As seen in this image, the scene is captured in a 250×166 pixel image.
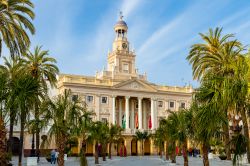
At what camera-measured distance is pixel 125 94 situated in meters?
70.2

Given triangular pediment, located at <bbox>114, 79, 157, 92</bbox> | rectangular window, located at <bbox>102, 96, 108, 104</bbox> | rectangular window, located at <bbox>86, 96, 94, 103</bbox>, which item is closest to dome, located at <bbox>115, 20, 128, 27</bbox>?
triangular pediment, located at <bbox>114, 79, 157, 92</bbox>

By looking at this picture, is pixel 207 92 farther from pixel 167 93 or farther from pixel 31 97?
pixel 167 93

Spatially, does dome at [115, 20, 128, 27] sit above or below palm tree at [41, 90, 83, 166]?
above

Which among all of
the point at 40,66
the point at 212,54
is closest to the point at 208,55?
the point at 212,54

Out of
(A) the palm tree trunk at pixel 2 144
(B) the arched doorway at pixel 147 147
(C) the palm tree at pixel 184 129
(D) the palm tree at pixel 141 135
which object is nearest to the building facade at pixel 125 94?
(B) the arched doorway at pixel 147 147

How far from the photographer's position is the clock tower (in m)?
74.2

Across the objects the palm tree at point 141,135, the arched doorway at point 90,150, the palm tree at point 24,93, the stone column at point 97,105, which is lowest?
the arched doorway at point 90,150

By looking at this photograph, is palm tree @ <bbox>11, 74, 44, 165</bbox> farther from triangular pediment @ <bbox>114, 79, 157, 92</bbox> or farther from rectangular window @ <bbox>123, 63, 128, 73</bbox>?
rectangular window @ <bbox>123, 63, 128, 73</bbox>

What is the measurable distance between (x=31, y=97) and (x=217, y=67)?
22.2 meters

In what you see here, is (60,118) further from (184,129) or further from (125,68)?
(125,68)

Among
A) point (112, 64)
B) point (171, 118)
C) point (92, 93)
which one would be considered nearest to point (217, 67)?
point (171, 118)

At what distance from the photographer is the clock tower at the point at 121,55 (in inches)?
2923

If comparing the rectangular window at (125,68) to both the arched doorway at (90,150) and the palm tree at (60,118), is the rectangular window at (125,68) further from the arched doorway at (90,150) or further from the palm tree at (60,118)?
the palm tree at (60,118)

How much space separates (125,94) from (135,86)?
283cm
